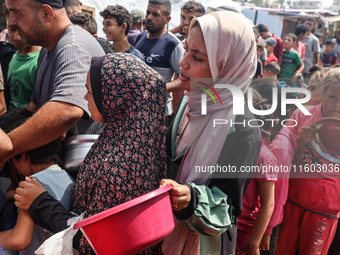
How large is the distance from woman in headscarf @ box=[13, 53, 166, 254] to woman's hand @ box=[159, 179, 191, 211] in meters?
0.23

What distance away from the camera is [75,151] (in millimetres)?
1920

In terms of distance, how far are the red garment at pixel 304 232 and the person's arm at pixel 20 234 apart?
5.87ft

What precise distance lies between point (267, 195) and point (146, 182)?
97 centimetres

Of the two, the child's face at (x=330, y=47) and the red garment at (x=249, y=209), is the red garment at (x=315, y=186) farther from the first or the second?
the child's face at (x=330, y=47)

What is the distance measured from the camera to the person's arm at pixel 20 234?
1.63m

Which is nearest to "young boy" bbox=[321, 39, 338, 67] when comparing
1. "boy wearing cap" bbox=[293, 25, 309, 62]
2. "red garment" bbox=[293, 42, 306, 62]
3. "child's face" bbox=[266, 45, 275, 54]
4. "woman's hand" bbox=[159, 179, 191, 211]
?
"boy wearing cap" bbox=[293, 25, 309, 62]

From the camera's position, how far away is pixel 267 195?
2.16m

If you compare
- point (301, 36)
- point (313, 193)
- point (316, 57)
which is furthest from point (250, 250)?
point (316, 57)

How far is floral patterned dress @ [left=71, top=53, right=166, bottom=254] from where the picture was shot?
1466 mm

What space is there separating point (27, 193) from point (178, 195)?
76 centimetres

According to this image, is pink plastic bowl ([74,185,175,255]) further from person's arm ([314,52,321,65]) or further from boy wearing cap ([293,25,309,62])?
person's arm ([314,52,321,65])

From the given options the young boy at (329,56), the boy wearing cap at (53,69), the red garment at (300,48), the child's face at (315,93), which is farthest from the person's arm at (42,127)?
the young boy at (329,56)

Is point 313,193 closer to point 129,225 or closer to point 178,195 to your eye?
point 178,195

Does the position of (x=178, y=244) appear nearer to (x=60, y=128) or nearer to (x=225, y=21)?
(x=60, y=128)
